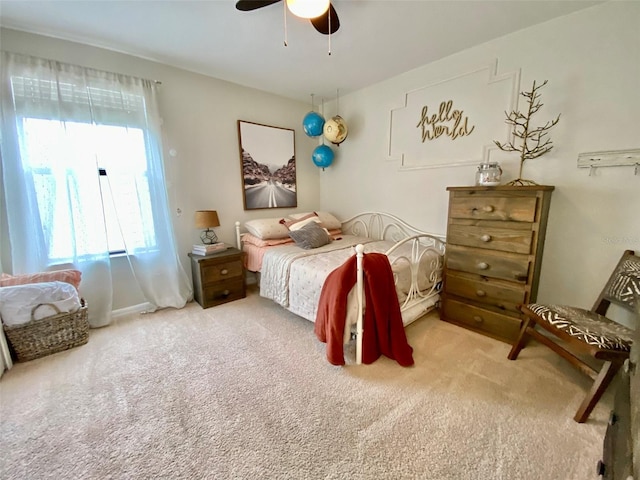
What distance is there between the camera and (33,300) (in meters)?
1.87

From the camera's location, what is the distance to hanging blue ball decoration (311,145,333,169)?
142 inches

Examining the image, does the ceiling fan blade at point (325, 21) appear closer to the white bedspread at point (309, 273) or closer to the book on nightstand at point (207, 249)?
the white bedspread at point (309, 273)

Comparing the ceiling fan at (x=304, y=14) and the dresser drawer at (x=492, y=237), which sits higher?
the ceiling fan at (x=304, y=14)

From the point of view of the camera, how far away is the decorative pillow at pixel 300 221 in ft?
10.3

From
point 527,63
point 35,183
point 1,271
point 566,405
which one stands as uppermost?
point 527,63

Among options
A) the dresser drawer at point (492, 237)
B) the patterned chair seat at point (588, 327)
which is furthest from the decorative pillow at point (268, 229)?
the patterned chair seat at point (588, 327)

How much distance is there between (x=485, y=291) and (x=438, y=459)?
4.59ft

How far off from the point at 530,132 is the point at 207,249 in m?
3.24

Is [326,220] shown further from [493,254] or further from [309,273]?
[493,254]

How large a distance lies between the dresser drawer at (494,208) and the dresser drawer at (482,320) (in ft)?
2.60

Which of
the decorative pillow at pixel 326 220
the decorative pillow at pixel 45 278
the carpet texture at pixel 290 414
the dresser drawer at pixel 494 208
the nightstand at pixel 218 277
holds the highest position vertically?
the dresser drawer at pixel 494 208

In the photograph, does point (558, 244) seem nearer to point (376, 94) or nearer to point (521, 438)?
point (521, 438)

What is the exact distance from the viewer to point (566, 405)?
1.48 meters

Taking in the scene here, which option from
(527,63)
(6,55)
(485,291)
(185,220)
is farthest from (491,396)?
(6,55)
